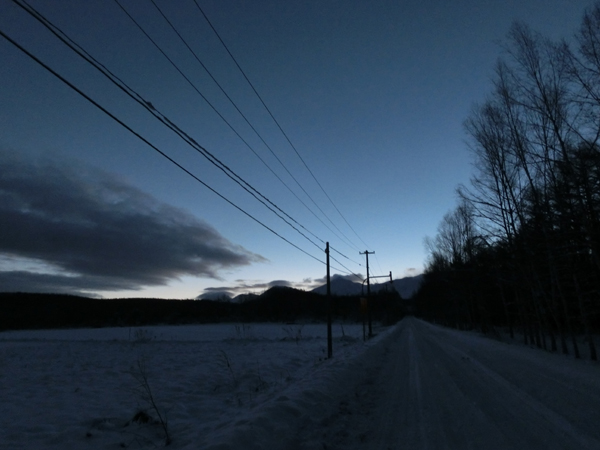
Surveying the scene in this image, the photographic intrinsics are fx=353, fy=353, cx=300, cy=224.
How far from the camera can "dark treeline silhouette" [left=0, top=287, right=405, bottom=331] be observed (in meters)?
117

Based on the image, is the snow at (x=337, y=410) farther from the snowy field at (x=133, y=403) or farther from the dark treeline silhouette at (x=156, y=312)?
the dark treeline silhouette at (x=156, y=312)

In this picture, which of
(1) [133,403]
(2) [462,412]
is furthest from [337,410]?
(1) [133,403]

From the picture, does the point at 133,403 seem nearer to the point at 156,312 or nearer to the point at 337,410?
the point at 337,410

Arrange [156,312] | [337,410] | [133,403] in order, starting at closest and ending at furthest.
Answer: [337,410], [133,403], [156,312]

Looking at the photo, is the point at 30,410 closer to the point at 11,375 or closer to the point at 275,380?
the point at 275,380

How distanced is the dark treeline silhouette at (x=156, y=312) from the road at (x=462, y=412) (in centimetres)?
10084

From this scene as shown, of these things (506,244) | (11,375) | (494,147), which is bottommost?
(11,375)

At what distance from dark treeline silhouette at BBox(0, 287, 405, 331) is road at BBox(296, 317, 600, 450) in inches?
3970

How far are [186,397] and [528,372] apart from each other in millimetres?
10919

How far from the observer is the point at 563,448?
191 inches

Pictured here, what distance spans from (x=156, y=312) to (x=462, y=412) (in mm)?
142735

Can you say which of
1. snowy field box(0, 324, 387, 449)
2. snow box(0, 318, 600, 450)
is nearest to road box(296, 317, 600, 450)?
snow box(0, 318, 600, 450)

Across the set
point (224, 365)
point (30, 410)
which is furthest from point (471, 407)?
point (224, 365)

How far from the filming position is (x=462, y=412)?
22.9 ft
